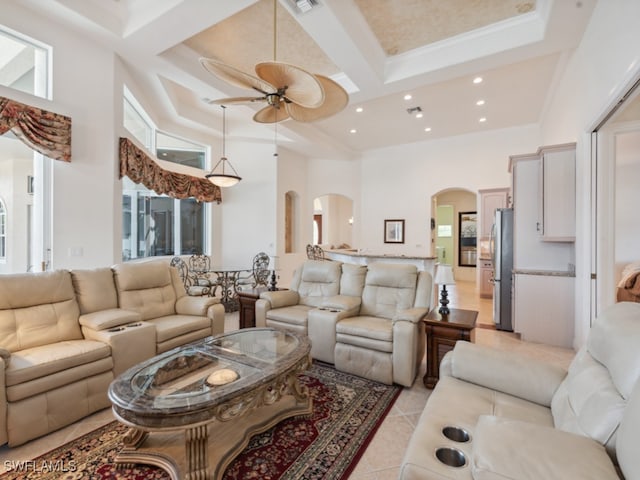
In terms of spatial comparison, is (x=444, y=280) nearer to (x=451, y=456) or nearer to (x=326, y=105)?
(x=451, y=456)

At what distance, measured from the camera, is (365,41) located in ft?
12.7

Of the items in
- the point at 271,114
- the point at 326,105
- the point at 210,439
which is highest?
the point at 271,114

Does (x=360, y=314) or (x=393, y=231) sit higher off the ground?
(x=393, y=231)

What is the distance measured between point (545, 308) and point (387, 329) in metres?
2.59

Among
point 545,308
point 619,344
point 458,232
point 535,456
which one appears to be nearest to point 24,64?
point 535,456

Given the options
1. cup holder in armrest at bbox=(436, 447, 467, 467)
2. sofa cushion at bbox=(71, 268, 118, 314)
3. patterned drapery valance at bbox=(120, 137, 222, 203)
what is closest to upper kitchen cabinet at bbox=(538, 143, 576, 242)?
cup holder in armrest at bbox=(436, 447, 467, 467)

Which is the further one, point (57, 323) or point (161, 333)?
point (161, 333)

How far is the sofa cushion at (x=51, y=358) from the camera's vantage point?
205 centimetres

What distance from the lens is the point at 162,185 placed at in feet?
19.4

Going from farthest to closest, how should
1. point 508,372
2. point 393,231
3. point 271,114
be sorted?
→ 1. point 393,231
2. point 271,114
3. point 508,372

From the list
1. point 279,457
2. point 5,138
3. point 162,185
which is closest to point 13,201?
point 5,138

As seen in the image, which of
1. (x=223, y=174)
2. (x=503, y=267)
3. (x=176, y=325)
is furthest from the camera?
(x=223, y=174)

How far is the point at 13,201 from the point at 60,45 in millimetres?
1924

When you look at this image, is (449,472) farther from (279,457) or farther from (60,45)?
(60,45)
